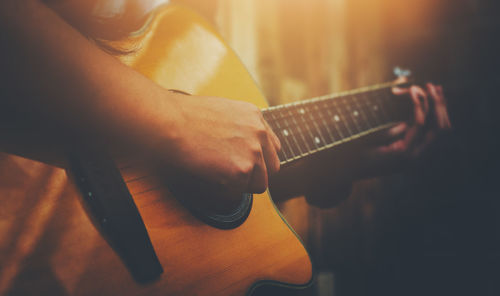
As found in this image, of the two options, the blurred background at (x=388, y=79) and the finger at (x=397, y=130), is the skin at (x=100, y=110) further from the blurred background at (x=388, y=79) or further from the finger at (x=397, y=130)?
the blurred background at (x=388, y=79)

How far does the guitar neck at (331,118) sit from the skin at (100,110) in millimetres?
180

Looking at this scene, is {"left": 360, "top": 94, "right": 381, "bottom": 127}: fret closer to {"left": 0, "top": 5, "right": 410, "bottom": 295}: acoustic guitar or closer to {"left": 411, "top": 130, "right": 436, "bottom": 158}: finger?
{"left": 0, "top": 5, "right": 410, "bottom": 295}: acoustic guitar

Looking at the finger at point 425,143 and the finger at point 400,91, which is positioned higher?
the finger at point 400,91

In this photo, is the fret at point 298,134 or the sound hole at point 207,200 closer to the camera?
the sound hole at point 207,200

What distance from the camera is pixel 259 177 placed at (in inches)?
18.7

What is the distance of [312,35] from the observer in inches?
64.1

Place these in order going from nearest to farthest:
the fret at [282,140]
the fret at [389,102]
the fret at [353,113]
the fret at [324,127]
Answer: the fret at [282,140] → the fret at [324,127] → the fret at [353,113] → the fret at [389,102]

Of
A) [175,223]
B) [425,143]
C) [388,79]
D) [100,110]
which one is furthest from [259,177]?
[388,79]

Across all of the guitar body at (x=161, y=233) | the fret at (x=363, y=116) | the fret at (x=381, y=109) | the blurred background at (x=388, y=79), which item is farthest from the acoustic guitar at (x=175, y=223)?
the blurred background at (x=388, y=79)

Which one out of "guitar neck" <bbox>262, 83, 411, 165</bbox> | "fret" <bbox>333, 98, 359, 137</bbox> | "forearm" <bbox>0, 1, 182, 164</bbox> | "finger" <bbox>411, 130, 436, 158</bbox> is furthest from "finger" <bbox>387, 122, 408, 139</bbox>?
"forearm" <bbox>0, 1, 182, 164</bbox>

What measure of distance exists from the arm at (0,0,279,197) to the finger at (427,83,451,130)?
976 mm

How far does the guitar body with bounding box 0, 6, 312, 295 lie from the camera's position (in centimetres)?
35

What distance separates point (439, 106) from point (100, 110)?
1224mm

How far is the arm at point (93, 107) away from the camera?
0.30 metres
